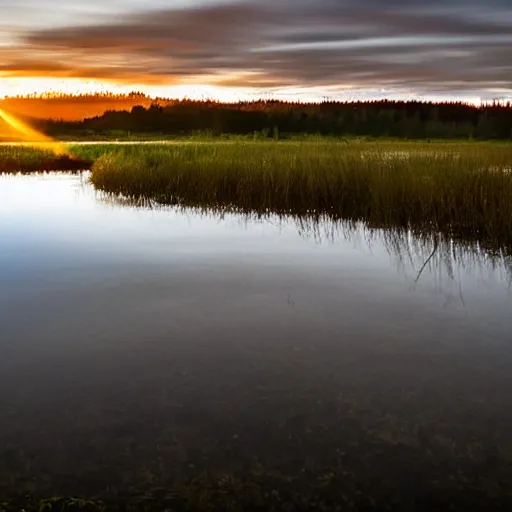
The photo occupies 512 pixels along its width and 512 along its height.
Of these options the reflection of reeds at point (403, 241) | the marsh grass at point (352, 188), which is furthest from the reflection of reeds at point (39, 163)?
the reflection of reeds at point (403, 241)

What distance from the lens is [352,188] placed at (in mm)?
11258

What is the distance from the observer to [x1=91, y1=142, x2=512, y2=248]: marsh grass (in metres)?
9.01

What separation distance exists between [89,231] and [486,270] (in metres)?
6.21

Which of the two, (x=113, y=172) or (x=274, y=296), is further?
(x=113, y=172)

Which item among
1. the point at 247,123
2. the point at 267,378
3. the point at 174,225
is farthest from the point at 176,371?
the point at 247,123

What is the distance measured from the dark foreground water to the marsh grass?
1.38 m

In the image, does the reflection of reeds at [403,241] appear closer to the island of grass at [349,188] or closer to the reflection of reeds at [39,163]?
the island of grass at [349,188]

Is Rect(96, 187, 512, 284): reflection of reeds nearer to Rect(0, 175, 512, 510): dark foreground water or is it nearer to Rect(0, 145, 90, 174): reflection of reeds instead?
Rect(0, 175, 512, 510): dark foreground water

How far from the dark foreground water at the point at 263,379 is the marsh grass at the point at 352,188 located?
1.38 meters

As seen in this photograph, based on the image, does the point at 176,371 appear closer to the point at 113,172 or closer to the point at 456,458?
the point at 456,458

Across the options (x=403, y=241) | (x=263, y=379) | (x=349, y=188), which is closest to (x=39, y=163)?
(x=349, y=188)

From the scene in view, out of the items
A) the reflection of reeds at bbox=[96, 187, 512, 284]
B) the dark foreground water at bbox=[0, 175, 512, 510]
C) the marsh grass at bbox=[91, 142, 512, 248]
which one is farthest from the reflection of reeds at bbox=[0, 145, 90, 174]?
the dark foreground water at bbox=[0, 175, 512, 510]

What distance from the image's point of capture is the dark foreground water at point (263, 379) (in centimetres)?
282

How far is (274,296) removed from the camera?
6.09 m
